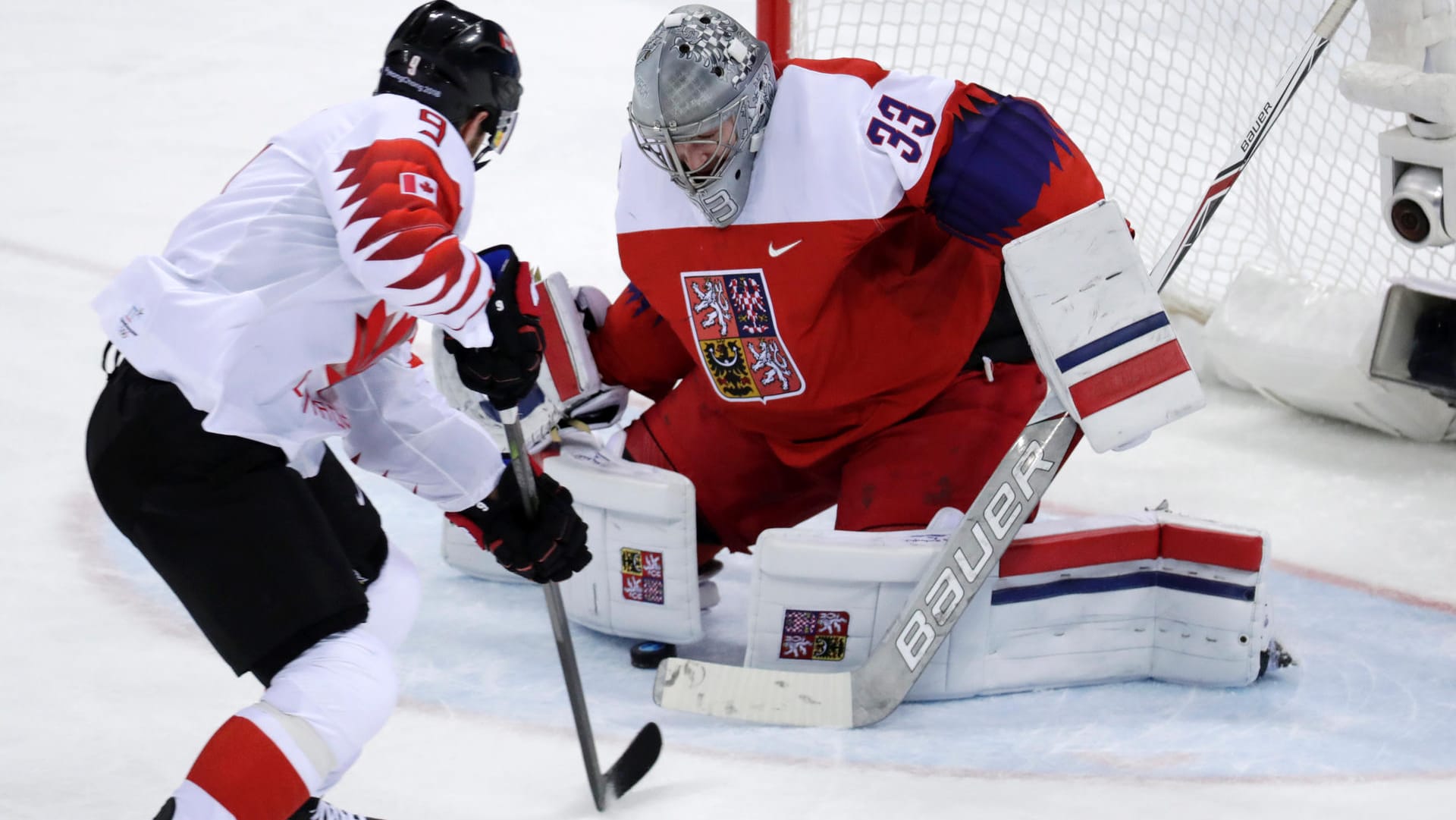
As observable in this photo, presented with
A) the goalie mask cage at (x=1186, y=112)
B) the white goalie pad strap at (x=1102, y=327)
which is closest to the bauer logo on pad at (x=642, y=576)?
the white goalie pad strap at (x=1102, y=327)

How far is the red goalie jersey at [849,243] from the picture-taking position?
2.49m

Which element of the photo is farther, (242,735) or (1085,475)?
(1085,475)

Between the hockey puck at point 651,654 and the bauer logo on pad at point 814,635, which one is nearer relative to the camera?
the bauer logo on pad at point 814,635

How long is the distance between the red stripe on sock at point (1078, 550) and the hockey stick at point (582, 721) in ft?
2.07

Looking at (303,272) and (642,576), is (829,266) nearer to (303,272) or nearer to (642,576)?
(642,576)

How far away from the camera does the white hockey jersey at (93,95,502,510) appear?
1771mm

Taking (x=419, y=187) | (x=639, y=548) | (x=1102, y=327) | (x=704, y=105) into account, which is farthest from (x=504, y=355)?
(x=1102, y=327)

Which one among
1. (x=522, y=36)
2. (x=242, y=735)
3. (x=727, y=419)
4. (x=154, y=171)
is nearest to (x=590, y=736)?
(x=242, y=735)

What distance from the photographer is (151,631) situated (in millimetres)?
2723

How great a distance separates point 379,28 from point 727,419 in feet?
15.0

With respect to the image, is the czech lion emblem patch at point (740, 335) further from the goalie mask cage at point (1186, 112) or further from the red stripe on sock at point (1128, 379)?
the goalie mask cage at point (1186, 112)

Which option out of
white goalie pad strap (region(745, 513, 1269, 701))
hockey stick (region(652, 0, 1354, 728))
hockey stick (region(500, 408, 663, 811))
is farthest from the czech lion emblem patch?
hockey stick (region(500, 408, 663, 811))

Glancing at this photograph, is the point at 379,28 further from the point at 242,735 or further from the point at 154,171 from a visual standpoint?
the point at 242,735

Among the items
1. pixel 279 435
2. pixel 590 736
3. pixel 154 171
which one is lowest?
pixel 154 171
